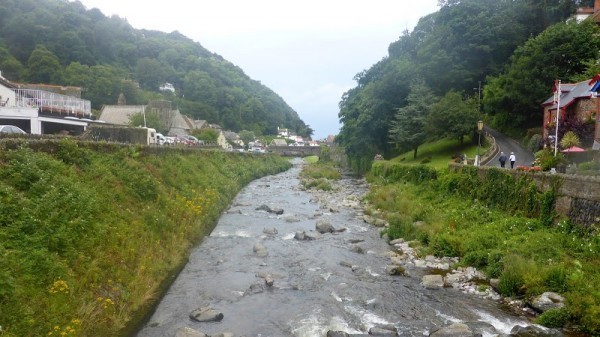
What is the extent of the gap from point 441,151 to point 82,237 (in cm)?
4307

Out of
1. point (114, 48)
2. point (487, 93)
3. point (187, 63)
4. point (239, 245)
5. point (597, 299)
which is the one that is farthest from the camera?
point (187, 63)

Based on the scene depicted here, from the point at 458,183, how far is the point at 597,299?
15677 mm

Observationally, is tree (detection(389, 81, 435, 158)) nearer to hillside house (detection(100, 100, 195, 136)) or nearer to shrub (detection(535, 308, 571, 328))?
shrub (detection(535, 308, 571, 328))

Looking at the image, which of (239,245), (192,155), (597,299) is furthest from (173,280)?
(192,155)

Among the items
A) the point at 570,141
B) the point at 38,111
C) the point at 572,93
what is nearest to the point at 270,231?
the point at 38,111

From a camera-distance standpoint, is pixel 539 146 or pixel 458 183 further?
pixel 539 146

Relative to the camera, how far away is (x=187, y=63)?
158 meters

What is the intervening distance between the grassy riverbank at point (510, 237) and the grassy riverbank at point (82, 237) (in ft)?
37.8

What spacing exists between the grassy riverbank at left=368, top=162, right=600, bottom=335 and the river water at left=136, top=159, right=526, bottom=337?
1461mm

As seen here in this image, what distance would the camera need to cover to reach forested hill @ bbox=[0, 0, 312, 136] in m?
85.9

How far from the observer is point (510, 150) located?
40594mm

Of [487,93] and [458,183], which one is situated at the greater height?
[487,93]

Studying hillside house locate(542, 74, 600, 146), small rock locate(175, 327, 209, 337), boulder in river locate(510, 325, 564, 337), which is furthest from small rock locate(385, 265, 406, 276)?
hillside house locate(542, 74, 600, 146)

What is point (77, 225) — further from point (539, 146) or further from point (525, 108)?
point (525, 108)
